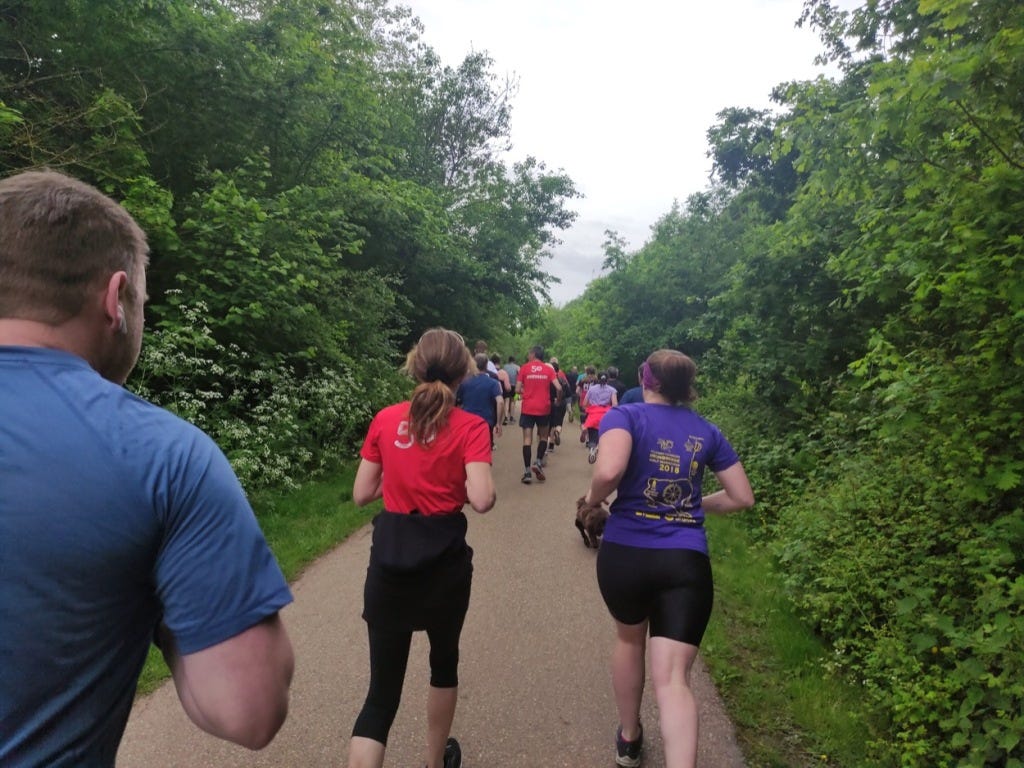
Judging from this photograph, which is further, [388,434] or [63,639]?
[388,434]

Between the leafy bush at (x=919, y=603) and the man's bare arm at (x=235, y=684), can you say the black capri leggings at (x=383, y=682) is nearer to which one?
the man's bare arm at (x=235, y=684)

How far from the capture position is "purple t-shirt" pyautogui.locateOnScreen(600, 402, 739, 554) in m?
2.51

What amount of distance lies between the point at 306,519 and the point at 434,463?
4667 millimetres

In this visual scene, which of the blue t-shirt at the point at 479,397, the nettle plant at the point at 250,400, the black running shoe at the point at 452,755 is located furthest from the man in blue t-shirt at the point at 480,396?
the black running shoe at the point at 452,755

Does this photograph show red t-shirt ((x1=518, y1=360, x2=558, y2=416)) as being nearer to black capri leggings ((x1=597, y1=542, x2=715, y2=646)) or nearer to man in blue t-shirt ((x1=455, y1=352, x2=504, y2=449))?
man in blue t-shirt ((x1=455, y1=352, x2=504, y2=449))

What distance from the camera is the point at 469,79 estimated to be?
21266mm

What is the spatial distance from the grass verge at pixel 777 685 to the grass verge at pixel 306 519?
3560 mm

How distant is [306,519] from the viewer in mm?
6340

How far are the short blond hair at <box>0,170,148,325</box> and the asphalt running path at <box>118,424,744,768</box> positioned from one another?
2656mm

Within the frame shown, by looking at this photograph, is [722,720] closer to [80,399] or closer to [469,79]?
[80,399]

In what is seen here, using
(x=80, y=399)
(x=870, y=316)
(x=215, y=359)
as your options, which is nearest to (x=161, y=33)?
(x=215, y=359)

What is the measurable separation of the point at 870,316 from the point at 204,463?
28.2ft

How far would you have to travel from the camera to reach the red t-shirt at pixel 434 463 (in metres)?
2.29

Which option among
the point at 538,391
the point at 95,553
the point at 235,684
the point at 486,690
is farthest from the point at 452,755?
the point at 538,391
